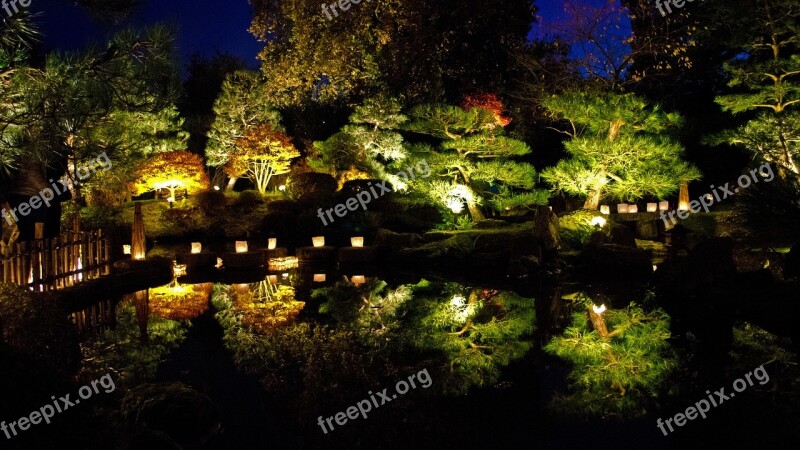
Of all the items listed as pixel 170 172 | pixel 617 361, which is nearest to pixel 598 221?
pixel 617 361

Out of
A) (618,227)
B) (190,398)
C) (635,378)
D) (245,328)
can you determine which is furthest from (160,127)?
(635,378)

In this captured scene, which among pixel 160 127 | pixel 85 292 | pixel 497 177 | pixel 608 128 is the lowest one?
pixel 85 292

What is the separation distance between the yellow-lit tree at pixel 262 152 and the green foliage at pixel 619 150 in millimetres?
7146

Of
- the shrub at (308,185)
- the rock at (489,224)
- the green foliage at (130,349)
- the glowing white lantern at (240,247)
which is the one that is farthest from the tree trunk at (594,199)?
the green foliage at (130,349)

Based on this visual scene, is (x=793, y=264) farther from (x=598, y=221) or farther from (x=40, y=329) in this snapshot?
(x=40, y=329)

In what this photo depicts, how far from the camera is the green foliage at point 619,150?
11.0m

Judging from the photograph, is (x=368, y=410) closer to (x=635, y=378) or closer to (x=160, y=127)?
(x=635, y=378)

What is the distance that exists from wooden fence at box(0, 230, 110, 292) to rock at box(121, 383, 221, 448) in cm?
304

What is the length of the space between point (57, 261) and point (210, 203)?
678cm

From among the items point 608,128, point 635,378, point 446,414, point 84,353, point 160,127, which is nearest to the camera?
point 446,414

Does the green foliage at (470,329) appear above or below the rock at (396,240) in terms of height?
below

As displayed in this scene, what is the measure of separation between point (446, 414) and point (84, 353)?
12.2ft

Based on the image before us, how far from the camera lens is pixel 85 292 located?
315 inches

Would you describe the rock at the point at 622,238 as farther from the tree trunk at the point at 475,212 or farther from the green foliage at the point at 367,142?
the green foliage at the point at 367,142
